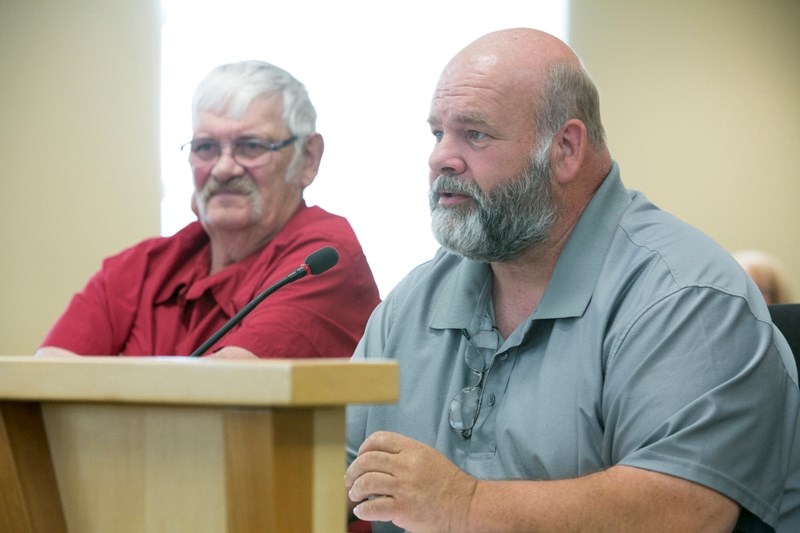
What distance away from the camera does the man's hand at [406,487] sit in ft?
4.05

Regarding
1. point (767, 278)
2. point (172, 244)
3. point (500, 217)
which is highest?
point (500, 217)

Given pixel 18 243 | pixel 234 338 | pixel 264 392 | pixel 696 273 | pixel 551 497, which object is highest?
pixel 264 392

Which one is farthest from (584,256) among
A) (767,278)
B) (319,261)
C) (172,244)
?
(767,278)

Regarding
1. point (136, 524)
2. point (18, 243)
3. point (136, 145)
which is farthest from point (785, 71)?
point (136, 524)

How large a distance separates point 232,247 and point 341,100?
1898 millimetres

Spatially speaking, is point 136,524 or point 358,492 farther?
point 358,492

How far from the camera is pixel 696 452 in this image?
51.5 inches

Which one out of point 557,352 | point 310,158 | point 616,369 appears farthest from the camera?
point 310,158

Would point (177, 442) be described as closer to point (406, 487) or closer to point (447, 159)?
point (406, 487)

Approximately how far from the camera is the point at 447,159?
172 cm

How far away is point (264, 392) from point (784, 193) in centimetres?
504

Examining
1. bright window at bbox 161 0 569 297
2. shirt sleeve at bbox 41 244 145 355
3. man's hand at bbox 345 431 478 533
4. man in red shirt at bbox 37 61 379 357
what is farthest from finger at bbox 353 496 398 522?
bright window at bbox 161 0 569 297

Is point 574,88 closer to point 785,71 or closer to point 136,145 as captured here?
point 136,145

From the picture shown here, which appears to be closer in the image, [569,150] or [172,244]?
[569,150]
